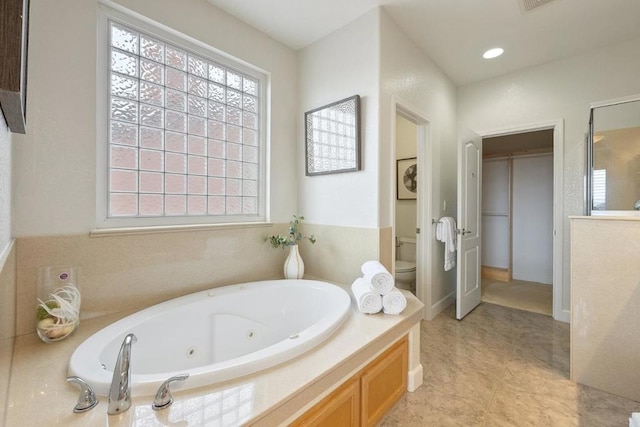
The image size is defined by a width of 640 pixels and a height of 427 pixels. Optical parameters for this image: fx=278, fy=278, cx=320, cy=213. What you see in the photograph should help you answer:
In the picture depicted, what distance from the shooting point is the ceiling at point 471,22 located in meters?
2.04

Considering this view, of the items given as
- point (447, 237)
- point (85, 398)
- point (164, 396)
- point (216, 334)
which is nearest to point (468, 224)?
point (447, 237)

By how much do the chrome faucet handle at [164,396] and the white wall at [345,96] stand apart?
1.57 m

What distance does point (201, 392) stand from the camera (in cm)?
92

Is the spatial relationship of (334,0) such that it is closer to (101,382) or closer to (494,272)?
(101,382)

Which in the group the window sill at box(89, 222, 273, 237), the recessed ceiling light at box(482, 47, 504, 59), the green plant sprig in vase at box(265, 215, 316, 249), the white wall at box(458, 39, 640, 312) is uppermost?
the recessed ceiling light at box(482, 47, 504, 59)

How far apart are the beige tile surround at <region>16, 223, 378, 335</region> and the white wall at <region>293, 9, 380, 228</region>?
17cm

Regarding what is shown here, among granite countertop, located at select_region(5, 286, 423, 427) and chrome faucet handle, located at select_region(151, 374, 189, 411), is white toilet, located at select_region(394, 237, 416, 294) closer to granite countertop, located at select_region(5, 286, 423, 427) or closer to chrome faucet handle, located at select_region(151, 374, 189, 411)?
granite countertop, located at select_region(5, 286, 423, 427)

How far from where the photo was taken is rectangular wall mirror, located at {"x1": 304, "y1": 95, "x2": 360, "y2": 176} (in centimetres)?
215

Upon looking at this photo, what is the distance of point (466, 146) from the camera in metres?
2.82

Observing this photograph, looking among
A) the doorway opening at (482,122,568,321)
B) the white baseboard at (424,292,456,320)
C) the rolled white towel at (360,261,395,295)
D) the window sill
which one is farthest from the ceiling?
the white baseboard at (424,292,456,320)

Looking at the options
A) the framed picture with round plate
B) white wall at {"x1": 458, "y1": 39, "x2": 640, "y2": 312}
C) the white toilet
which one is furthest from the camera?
the framed picture with round plate

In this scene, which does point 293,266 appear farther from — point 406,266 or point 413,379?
point 406,266

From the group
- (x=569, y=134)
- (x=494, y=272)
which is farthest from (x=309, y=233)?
(x=494, y=272)

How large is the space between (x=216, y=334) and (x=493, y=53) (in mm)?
3397
